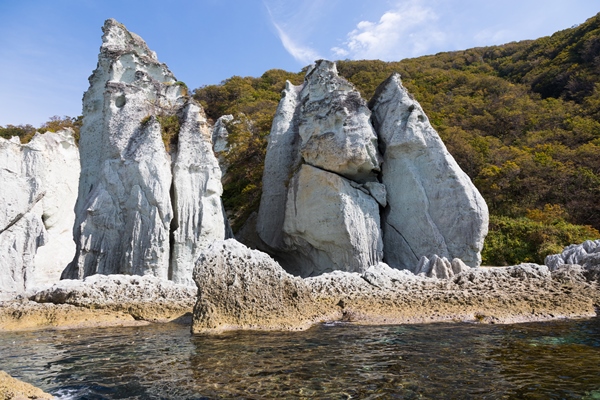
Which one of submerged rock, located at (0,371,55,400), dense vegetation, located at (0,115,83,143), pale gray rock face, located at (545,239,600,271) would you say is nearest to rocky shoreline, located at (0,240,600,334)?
pale gray rock face, located at (545,239,600,271)

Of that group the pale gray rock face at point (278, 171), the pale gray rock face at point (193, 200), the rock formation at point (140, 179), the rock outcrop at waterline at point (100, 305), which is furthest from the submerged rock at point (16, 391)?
the pale gray rock face at point (278, 171)

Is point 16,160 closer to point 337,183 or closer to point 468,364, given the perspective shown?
point 337,183

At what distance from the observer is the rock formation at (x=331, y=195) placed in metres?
13.6

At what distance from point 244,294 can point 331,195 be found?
255 inches

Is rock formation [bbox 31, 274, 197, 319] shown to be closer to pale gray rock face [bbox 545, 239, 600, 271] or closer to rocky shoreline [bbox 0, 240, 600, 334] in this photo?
rocky shoreline [bbox 0, 240, 600, 334]

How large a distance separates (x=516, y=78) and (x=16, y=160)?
122 feet

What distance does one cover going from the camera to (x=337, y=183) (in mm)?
13938

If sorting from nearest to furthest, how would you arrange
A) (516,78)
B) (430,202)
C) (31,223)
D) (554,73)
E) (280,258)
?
(31,223) < (430,202) < (280,258) < (554,73) < (516,78)

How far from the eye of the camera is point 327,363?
5.54 meters

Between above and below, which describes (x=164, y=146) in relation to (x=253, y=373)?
above

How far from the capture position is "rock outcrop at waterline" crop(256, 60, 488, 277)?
13.1 metres

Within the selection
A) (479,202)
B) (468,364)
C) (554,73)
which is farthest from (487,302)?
(554,73)

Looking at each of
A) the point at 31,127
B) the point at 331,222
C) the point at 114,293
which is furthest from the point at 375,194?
the point at 31,127

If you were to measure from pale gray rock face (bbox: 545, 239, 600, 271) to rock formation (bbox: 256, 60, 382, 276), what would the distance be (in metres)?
4.74
